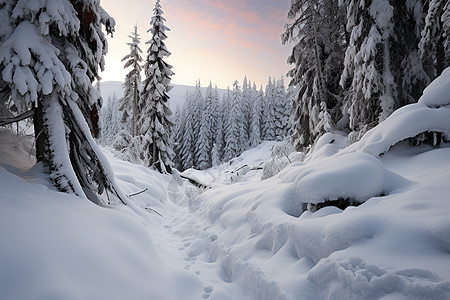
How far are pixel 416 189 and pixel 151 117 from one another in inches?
699

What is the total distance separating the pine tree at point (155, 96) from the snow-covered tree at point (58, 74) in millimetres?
12944

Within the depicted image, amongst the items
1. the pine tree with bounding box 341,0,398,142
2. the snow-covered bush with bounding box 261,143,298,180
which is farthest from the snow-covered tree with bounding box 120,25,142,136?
the pine tree with bounding box 341,0,398,142

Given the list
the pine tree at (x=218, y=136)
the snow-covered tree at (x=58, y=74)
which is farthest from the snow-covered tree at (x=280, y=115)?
the snow-covered tree at (x=58, y=74)

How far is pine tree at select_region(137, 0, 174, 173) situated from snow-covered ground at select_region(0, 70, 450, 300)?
42.3 ft

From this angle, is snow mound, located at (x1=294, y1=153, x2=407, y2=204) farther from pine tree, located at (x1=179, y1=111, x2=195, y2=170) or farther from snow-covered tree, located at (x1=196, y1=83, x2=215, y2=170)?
pine tree, located at (x1=179, y1=111, x2=195, y2=170)

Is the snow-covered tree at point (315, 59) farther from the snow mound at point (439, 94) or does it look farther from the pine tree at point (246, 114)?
the pine tree at point (246, 114)

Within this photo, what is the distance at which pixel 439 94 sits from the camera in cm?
484

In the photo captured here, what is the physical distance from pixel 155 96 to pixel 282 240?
1679cm

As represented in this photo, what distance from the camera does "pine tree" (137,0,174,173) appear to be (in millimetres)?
18094

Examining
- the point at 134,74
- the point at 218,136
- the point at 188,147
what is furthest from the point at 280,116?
the point at 134,74

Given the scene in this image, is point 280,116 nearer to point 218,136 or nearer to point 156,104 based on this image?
point 218,136

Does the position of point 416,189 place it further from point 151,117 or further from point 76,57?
point 151,117

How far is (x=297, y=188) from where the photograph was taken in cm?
467

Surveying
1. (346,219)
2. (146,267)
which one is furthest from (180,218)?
(346,219)
